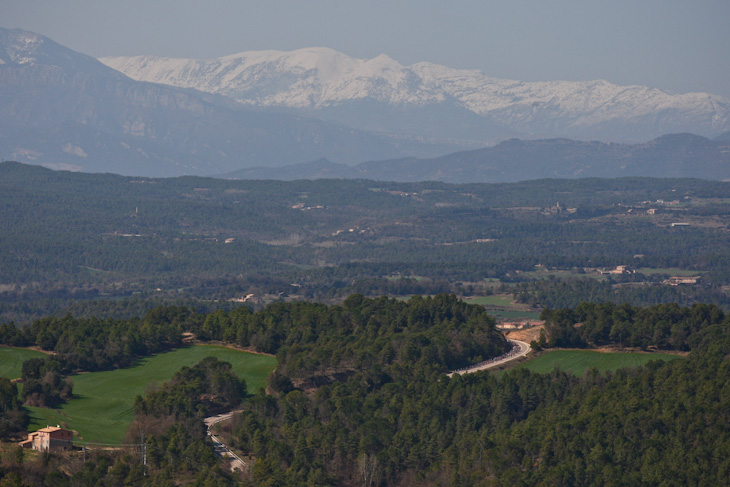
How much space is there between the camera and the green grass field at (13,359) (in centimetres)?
10325

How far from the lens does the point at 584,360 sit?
111688mm

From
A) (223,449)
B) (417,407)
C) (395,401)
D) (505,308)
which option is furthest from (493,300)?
(223,449)

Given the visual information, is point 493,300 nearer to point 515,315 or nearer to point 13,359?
point 515,315

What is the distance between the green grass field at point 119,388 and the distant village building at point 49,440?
274 cm

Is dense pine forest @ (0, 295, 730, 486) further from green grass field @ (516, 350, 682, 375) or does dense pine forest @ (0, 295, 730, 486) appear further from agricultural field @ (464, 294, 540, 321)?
agricultural field @ (464, 294, 540, 321)

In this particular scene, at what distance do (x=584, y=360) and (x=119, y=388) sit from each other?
132ft

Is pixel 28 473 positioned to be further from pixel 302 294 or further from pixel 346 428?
pixel 302 294

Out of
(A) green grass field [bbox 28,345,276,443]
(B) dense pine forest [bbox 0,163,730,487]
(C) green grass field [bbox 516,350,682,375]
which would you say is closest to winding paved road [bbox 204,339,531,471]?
(B) dense pine forest [bbox 0,163,730,487]

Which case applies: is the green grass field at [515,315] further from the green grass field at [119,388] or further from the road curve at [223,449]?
the road curve at [223,449]

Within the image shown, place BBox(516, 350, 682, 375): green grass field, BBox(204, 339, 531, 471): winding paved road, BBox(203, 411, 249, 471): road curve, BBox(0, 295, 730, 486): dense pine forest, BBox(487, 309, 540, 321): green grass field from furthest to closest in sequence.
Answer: BBox(487, 309, 540, 321): green grass field < BBox(516, 350, 682, 375): green grass field < BBox(204, 339, 531, 471): winding paved road < BBox(203, 411, 249, 471): road curve < BBox(0, 295, 730, 486): dense pine forest

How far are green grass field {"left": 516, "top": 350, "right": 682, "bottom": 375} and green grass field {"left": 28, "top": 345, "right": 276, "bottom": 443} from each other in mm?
23627

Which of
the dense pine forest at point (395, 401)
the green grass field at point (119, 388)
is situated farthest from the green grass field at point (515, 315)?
the green grass field at point (119, 388)

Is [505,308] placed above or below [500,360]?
below

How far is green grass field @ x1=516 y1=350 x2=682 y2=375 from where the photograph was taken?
356 feet
